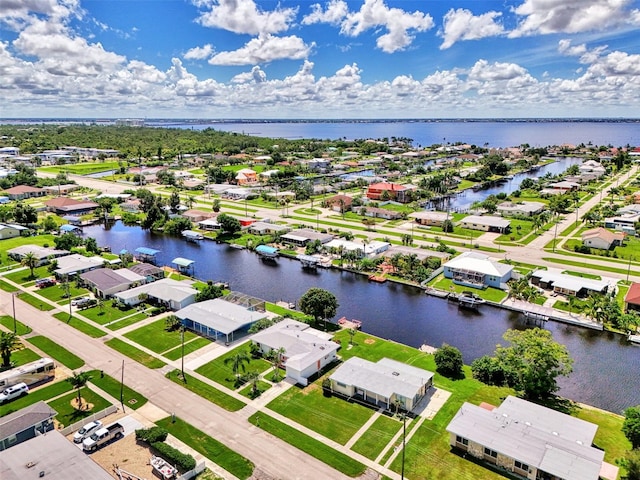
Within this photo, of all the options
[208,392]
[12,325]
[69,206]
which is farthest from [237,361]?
[69,206]

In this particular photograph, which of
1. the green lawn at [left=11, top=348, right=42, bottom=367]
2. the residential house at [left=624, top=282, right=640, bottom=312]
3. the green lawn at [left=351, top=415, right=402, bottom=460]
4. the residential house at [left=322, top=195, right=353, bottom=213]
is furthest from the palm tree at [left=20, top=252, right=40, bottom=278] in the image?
the residential house at [left=624, top=282, right=640, bottom=312]

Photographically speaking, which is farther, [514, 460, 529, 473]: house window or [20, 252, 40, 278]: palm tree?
[20, 252, 40, 278]: palm tree

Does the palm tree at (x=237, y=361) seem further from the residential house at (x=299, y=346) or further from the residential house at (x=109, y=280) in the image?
the residential house at (x=109, y=280)

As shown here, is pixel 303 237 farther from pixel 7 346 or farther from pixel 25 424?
pixel 25 424

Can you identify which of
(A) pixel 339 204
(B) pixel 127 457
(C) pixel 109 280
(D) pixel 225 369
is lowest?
(B) pixel 127 457

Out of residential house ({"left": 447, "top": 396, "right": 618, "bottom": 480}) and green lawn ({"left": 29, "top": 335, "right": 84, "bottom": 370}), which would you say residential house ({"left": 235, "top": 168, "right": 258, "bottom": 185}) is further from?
residential house ({"left": 447, "top": 396, "right": 618, "bottom": 480})

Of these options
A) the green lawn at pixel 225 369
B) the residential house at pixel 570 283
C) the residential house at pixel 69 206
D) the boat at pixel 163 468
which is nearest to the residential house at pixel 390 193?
the residential house at pixel 570 283
